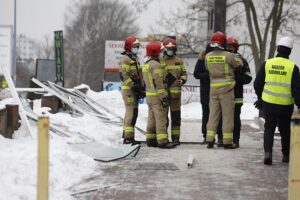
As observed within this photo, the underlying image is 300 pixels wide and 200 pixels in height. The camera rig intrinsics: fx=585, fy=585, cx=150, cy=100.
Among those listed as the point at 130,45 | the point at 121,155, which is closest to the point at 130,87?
Result: the point at 130,45

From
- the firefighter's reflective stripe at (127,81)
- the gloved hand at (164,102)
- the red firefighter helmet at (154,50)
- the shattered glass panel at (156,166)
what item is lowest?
the shattered glass panel at (156,166)

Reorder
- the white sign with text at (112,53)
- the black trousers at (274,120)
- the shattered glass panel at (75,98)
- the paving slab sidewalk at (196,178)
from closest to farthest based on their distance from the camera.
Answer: the paving slab sidewalk at (196,178)
the black trousers at (274,120)
the shattered glass panel at (75,98)
the white sign with text at (112,53)

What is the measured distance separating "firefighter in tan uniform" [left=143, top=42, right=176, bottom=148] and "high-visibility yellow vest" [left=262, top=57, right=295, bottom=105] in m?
2.15

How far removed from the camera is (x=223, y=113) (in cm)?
974

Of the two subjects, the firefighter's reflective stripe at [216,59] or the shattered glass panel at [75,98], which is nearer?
the firefighter's reflective stripe at [216,59]

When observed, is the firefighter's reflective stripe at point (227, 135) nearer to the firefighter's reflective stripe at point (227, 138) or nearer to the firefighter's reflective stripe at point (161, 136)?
the firefighter's reflective stripe at point (227, 138)

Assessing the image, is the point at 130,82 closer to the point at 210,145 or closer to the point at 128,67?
the point at 128,67

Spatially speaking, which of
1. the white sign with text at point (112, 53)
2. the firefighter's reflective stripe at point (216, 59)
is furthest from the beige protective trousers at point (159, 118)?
the white sign with text at point (112, 53)

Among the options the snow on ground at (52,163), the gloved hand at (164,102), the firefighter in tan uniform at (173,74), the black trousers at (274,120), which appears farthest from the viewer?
the firefighter in tan uniform at (173,74)

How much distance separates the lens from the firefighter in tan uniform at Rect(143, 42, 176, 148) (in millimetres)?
9859

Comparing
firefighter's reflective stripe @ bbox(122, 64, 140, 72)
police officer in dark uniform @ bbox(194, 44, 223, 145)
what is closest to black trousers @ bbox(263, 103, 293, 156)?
police officer in dark uniform @ bbox(194, 44, 223, 145)

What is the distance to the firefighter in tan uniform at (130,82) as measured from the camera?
407 inches

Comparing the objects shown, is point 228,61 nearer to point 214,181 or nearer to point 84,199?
point 214,181

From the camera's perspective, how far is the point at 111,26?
7150cm
